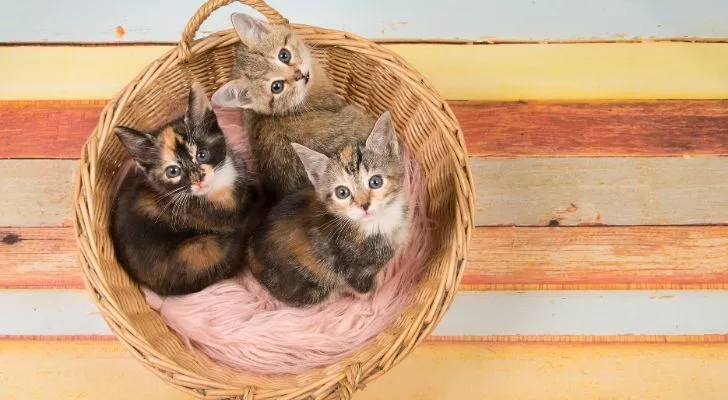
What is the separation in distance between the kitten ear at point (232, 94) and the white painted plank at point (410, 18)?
57cm

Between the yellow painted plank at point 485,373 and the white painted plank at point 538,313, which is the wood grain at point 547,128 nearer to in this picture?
the white painted plank at point 538,313

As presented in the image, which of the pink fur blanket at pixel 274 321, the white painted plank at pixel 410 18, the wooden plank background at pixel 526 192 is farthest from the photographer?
the white painted plank at pixel 410 18

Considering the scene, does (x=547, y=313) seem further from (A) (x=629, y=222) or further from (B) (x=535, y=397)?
(A) (x=629, y=222)

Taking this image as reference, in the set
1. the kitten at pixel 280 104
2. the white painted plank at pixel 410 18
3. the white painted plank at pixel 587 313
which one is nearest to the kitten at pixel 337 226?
the kitten at pixel 280 104

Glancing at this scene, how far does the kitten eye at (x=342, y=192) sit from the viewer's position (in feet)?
4.58

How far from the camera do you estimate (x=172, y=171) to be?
147 centimetres

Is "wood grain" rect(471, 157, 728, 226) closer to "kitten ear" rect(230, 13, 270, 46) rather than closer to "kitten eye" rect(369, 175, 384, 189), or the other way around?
"kitten eye" rect(369, 175, 384, 189)

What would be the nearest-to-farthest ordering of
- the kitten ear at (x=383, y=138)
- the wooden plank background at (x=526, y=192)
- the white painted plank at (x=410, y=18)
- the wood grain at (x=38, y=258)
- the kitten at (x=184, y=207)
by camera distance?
1. the kitten ear at (x=383, y=138)
2. the kitten at (x=184, y=207)
3. the wooden plank background at (x=526, y=192)
4. the wood grain at (x=38, y=258)
5. the white painted plank at (x=410, y=18)

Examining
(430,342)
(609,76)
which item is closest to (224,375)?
(430,342)

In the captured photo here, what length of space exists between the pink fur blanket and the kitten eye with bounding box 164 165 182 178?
0.32 metres

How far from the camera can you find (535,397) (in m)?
1.68

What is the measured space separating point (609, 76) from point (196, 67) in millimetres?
1233

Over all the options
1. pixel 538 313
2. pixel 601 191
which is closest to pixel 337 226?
pixel 538 313

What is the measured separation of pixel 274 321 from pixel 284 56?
0.65m
